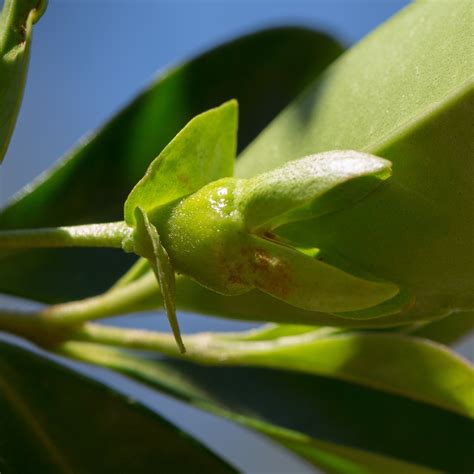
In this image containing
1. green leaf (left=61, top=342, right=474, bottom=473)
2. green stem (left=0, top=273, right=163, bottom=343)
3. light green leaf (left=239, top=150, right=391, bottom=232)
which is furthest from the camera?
green leaf (left=61, top=342, right=474, bottom=473)

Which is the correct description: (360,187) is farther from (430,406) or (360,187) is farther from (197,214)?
(430,406)

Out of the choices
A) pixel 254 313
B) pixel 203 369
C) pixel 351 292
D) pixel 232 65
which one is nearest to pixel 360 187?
pixel 351 292

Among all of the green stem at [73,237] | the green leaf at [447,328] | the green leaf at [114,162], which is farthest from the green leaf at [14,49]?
the green leaf at [447,328]

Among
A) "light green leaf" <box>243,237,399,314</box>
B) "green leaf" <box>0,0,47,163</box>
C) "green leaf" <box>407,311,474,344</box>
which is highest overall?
"green leaf" <box>0,0,47,163</box>

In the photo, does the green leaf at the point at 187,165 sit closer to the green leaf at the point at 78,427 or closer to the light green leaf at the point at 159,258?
the light green leaf at the point at 159,258

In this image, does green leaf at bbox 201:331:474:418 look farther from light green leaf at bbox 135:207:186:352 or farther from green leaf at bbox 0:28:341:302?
light green leaf at bbox 135:207:186:352

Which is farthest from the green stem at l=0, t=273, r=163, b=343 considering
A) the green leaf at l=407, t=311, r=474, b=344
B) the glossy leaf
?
the green leaf at l=407, t=311, r=474, b=344
